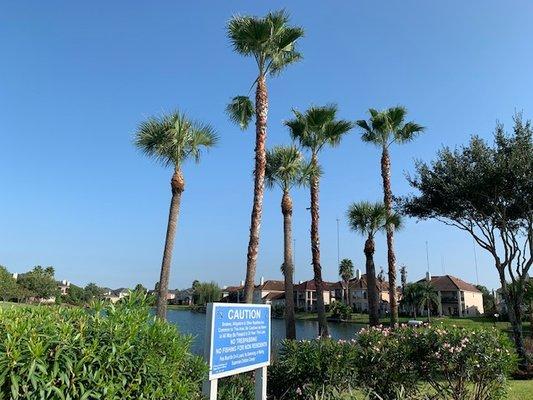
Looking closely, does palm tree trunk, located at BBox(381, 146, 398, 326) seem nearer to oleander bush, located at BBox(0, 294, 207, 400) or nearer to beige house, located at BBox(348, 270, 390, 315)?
oleander bush, located at BBox(0, 294, 207, 400)

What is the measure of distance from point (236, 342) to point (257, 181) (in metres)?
11.6

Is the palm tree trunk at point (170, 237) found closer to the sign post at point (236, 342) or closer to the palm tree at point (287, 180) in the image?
the palm tree at point (287, 180)

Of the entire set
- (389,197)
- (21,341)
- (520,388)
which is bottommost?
(520,388)

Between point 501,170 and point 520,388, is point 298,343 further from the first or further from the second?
point 501,170

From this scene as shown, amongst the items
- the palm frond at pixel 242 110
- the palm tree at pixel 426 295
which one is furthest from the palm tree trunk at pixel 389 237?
the palm tree at pixel 426 295

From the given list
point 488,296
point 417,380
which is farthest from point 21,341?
point 488,296

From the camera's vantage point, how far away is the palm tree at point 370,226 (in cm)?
2692

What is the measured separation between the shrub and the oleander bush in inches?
157

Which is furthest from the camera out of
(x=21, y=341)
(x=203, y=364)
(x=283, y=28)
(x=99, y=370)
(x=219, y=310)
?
(x=283, y=28)

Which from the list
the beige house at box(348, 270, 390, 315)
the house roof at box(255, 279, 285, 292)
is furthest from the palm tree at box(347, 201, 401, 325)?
the house roof at box(255, 279, 285, 292)

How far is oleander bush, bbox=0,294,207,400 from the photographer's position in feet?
10.4

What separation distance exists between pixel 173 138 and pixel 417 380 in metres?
14.2

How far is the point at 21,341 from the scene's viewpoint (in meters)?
3.27

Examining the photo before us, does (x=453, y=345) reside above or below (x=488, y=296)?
below
